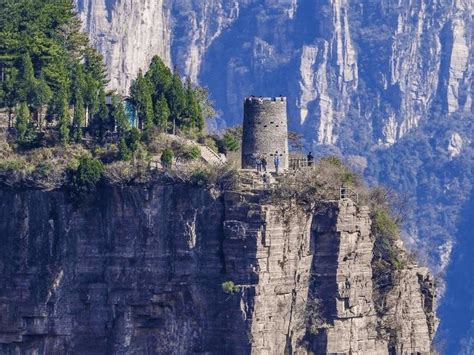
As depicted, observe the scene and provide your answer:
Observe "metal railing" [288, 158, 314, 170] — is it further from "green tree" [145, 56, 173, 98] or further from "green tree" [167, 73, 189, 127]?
"green tree" [145, 56, 173, 98]

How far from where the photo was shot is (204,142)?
109 meters

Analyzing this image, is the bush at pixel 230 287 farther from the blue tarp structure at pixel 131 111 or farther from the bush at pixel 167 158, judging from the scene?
the blue tarp structure at pixel 131 111

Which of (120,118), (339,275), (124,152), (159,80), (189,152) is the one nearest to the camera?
(339,275)

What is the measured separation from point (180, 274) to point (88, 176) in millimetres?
4799

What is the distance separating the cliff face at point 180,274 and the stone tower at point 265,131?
3033mm

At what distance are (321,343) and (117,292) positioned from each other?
7.19 m

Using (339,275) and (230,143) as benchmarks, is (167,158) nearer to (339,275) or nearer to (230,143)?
(339,275)

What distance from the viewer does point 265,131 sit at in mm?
103625

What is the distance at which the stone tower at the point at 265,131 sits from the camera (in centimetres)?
10356

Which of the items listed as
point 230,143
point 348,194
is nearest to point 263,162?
point 348,194

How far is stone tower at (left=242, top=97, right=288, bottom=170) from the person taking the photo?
104 meters

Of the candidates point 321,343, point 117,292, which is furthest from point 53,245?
point 321,343

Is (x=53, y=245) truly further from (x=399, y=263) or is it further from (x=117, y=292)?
(x=399, y=263)

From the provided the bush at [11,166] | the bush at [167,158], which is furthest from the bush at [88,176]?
the bush at [11,166]
